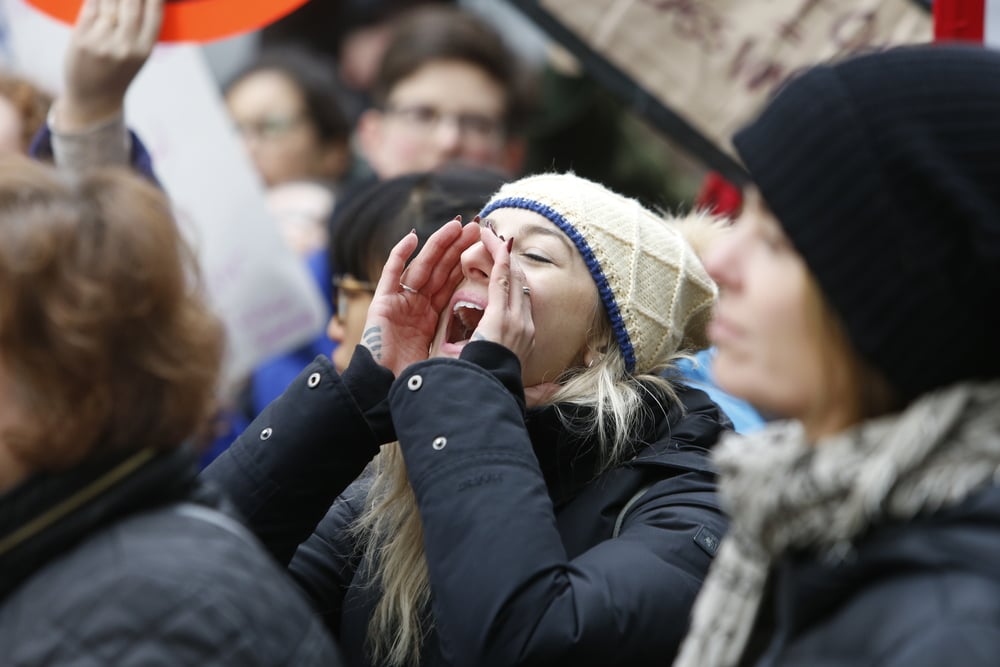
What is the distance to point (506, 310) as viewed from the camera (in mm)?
2297

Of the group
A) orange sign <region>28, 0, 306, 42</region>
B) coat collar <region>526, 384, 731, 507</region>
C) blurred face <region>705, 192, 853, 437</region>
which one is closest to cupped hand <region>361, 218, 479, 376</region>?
coat collar <region>526, 384, 731, 507</region>

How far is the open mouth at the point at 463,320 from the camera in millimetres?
2533

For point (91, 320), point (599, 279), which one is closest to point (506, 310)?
point (599, 279)

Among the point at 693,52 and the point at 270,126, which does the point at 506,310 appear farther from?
the point at 270,126

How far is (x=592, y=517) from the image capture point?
7.61ft

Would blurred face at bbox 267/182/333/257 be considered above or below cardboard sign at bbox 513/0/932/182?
below

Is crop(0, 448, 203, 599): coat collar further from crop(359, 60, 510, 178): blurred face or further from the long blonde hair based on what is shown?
crop(359, 60, 510, 178): blurred face

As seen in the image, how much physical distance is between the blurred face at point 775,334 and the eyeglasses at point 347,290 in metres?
1.85

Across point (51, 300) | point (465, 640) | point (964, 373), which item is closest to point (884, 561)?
point (964, 373)

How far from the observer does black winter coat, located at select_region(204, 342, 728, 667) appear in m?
1.98

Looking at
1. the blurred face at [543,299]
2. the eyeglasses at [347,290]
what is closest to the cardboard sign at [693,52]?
the eyeglasses at [347,290]

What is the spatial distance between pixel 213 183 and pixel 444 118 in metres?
0.96

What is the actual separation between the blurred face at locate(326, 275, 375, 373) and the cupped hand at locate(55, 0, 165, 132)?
80 centimetres

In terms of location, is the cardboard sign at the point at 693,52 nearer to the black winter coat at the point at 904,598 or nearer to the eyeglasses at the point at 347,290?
the eyeglasses at the point at 347,290
